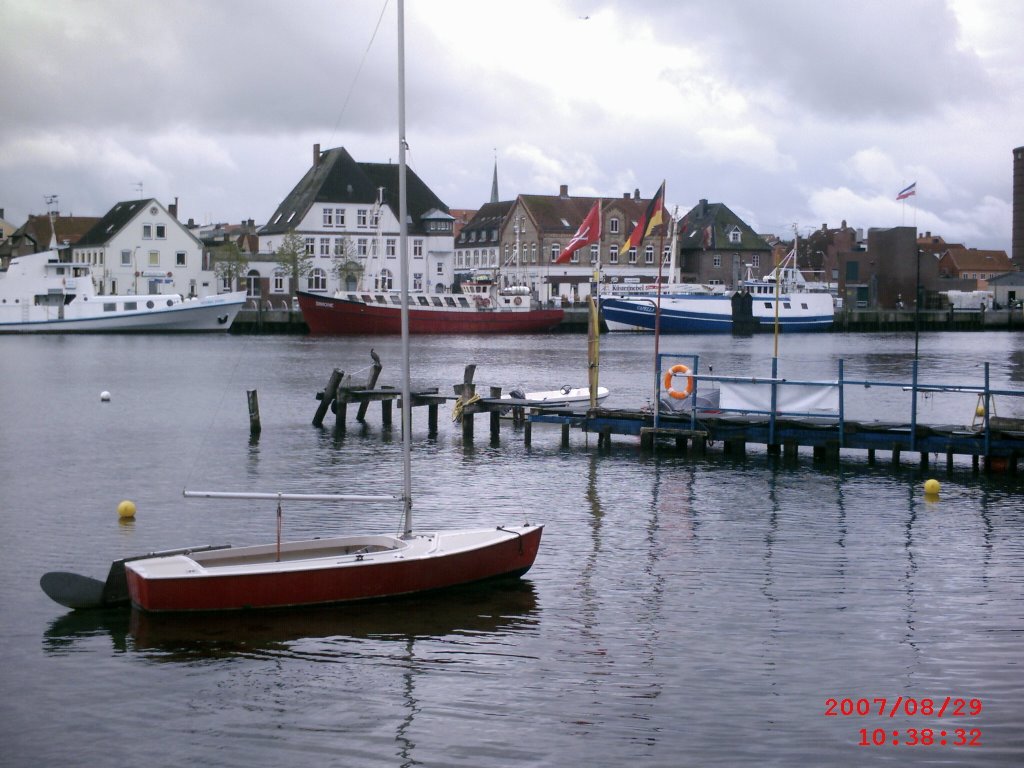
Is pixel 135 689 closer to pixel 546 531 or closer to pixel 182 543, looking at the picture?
pixel 182 543

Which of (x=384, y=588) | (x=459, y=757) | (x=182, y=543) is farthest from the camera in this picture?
(x=182, y=543)

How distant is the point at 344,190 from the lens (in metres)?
131

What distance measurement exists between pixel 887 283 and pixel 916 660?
14201 cm

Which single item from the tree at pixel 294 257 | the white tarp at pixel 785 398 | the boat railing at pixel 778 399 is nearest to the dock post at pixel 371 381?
the boat railing at pixel 778 399

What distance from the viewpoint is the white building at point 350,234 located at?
127 meters

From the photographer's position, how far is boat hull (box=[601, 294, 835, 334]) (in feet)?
389

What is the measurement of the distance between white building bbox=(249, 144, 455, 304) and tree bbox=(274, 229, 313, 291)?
147 cm

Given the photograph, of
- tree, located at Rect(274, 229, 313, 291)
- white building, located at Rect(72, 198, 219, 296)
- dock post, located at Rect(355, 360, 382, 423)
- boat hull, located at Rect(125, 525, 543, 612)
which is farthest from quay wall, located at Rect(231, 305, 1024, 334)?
boat hull, located at Rect(125, 525, 543, 612)

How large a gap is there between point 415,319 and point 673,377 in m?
83.0

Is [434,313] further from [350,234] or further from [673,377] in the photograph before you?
[673,377]

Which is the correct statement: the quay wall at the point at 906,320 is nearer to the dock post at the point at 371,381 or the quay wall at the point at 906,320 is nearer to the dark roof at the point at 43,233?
the dark roof at the point at 43,233

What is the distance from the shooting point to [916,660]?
1623 centimetres

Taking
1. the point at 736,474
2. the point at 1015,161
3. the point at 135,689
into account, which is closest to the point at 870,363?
the point at 736,474

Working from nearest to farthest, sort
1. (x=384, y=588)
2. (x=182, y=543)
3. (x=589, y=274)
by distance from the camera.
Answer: (x=384, y=588), (x=182, y=543), (x=589, y=274)
